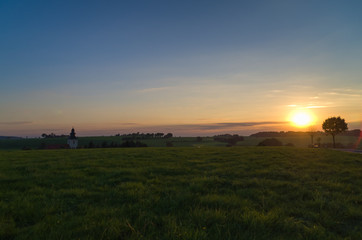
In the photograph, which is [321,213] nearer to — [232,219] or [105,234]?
[232,219]

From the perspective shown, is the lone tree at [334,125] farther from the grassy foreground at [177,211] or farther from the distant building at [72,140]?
the distant building at [72,140]

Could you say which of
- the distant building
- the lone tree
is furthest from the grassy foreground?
the distant building

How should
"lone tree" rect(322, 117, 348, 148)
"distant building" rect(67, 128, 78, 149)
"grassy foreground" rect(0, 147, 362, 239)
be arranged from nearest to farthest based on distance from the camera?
"grassy foreground" rect(0, 147, 362, 239) < "lone tree" rect(322, 117, 348, 148) < "distant building" rect(67, 128, 78, 149)

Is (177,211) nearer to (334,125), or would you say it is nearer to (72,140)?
(334,125)

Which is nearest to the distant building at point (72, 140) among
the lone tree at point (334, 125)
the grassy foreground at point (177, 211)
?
the grassy foreground at point (177, 211)

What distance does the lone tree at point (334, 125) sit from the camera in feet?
190

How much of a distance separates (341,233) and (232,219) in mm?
2496

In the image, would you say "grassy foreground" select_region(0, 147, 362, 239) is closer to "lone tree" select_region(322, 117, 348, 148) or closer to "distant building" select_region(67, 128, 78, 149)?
"lone tree" select_region(322, 117, 348, 148)

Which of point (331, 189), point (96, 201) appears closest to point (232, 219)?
point (96, 201)

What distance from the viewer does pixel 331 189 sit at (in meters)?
8.19

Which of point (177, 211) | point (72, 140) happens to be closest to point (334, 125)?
point (177, 211)

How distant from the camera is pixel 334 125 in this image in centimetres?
5847

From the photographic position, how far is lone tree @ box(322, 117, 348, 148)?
5792 cm

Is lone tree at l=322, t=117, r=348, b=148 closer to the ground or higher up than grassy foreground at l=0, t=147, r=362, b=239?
higher up
